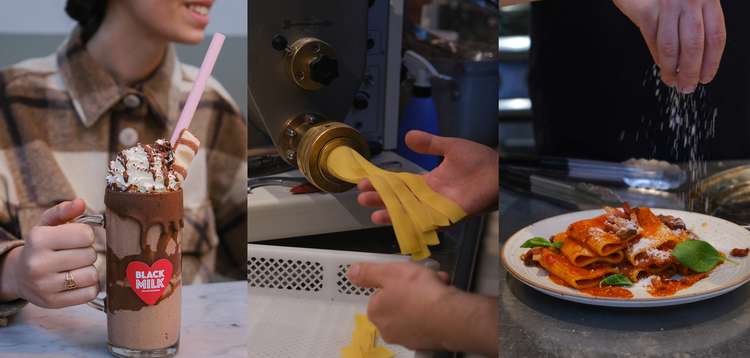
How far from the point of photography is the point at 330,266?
470 millimetres

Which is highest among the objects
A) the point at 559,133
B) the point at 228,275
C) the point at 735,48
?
the point at 735,48

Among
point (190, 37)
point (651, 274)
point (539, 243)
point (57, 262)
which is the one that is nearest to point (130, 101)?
point (190, 37)

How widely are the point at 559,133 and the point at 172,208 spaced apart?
1251 millimetres

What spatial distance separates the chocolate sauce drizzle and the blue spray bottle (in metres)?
0.37

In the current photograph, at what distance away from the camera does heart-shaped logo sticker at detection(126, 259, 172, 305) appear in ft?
2.41

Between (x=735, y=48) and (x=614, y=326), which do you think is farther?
(x=735, y=48)

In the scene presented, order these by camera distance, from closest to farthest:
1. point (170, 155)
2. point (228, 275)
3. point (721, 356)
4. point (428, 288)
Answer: point (428, 288)
point (721, 356)
point (170, 155)
point (228, 275)

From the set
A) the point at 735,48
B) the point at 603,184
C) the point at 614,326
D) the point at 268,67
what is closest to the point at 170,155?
the point at 268,67

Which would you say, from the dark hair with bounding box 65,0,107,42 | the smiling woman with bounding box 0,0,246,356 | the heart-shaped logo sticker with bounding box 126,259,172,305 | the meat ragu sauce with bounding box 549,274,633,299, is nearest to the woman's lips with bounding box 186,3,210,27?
the smiling woman with bounding box 0,0,246,356

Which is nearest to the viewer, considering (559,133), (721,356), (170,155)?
(721,356)

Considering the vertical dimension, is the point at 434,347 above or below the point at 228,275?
above

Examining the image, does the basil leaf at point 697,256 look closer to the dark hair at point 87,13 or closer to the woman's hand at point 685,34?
the woman's hand at point 685,34

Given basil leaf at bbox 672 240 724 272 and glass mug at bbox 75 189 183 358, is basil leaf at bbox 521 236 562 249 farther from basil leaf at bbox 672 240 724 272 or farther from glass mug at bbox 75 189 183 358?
glass mug at bbox 75 189 183 358

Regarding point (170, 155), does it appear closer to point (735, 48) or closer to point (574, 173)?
point (574, 173)
